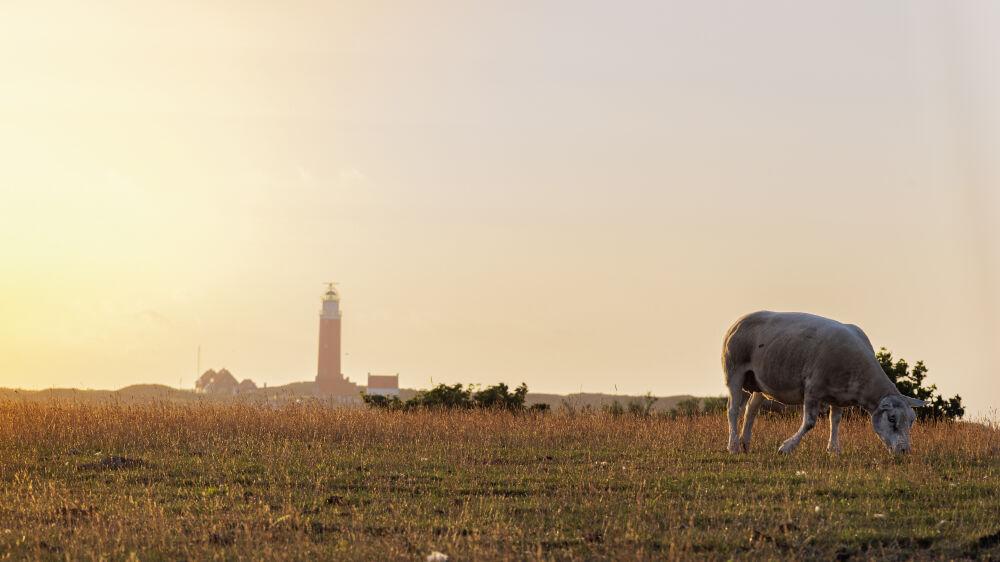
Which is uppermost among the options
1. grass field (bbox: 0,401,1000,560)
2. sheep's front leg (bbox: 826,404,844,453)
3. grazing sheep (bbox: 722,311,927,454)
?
grazing sheep (bbox: 722,311,927,454)

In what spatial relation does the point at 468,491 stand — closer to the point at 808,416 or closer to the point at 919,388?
the point at 808,416

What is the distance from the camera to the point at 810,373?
16.8 m

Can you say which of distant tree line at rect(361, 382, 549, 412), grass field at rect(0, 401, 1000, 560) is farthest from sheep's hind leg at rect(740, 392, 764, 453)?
distant tree line at rect(361, 382, 549, 412)

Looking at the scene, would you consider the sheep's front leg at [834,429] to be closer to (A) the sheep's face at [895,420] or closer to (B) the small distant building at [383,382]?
(A) the sheep's face at [895,420]

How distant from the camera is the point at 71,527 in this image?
1093 centimetres

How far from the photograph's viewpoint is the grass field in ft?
31.4

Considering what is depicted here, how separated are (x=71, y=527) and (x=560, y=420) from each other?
1535 centimetres

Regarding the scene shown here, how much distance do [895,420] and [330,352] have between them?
372ft

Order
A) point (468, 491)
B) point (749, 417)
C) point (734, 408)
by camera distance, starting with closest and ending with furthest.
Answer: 1. point (468, 491)
2. point (734, 408)
3. point (749, 417)

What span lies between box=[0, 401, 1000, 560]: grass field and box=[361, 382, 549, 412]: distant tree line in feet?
23.4

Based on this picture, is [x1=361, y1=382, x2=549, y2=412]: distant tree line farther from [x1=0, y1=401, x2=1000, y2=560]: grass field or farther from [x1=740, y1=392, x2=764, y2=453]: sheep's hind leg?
[x1=740, y1=392, x2=764, y2=453]: sheep's hind leg

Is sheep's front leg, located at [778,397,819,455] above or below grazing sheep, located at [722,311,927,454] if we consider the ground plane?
below

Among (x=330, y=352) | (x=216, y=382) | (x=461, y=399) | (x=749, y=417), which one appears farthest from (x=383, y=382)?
(x=749, y=417)

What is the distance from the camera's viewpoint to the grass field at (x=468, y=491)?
9.59 m
